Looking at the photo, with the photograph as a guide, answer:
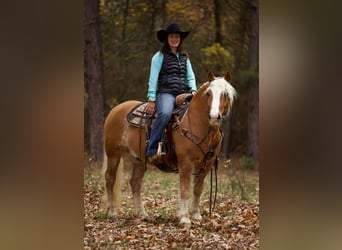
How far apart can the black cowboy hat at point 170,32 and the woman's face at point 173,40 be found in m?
0.04

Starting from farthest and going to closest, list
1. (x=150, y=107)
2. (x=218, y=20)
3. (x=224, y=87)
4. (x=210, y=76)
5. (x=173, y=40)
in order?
(x=150, y=107)
(x=218, y=20)
(x=173, y=40)
(x=210, y=76)
(x=224, y=87)

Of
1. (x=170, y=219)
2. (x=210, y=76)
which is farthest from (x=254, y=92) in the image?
(x=170, y=219)

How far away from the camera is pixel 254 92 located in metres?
4.92

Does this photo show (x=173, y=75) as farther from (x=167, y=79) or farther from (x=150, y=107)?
(x=150, y=107)

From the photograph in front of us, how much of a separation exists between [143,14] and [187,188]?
1803 mm

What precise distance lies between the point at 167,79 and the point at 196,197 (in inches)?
48.6

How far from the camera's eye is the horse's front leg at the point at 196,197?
511 centimetres

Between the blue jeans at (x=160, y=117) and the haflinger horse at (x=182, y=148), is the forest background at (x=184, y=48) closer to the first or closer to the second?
the haflinger horse at (x=182, y=148)

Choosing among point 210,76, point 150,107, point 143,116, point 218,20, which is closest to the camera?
point 210,76

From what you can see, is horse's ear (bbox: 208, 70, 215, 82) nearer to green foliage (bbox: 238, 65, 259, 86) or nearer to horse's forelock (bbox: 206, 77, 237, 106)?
horse's forelock (bbox: 206, 77, 237, 106)
